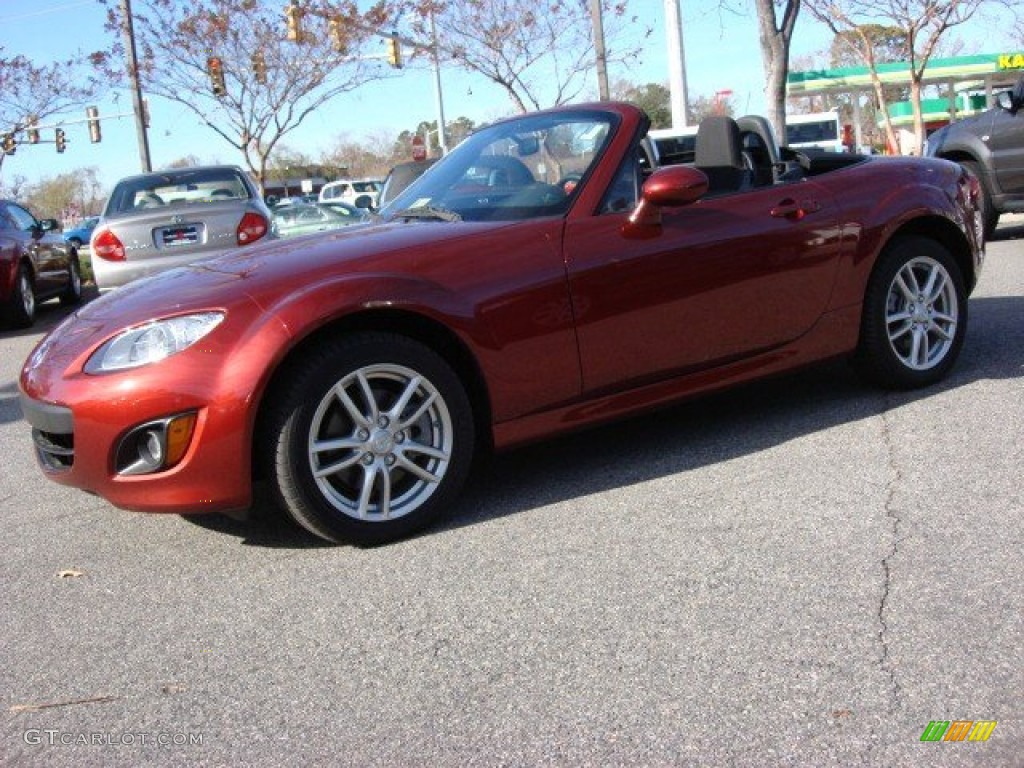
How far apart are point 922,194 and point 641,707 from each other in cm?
350

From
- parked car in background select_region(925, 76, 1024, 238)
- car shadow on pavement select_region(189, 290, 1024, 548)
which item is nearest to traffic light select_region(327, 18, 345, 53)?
parked car in background select_region(925, 76, 1024, 238)

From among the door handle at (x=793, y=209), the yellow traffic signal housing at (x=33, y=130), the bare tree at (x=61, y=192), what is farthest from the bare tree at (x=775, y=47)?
the bare tree at (x=61, y=192)

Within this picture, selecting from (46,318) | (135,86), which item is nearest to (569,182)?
(46,318)

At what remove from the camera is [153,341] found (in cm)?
360

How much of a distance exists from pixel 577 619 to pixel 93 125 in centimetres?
3749

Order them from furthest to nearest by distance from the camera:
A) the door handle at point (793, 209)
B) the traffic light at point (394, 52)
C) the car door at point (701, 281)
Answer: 1. the traffic light at point (394, 52)
2. the door handle at point (793, 209)
3. the car door at point (701, 281)

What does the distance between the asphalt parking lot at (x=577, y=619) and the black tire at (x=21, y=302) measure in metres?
7.90

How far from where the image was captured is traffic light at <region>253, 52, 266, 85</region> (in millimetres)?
28156

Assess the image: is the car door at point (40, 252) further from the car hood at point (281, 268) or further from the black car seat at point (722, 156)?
the black car seat at point (722, 156)

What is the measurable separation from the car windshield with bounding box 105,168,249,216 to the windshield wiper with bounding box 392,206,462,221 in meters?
6.44

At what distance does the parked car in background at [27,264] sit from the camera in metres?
11.8

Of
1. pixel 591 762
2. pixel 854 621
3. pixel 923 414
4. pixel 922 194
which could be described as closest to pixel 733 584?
pixel 854 621

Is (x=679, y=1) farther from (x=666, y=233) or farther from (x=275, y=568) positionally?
(x=275, y=568)

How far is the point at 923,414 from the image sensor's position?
489 cm
